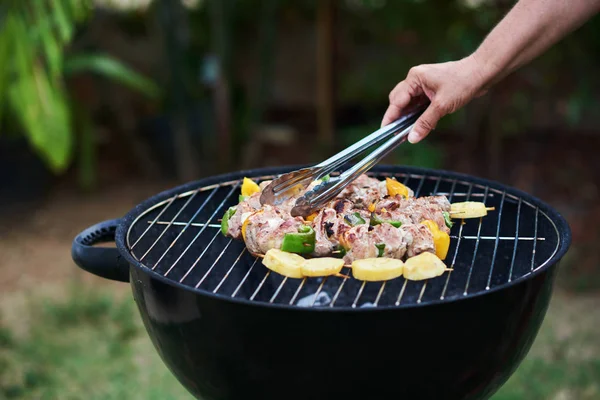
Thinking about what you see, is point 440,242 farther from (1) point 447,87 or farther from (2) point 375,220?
(1) point 447,87

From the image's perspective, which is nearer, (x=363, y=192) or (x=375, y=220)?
(x=375, y=220)

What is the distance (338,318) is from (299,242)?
0.33 metres

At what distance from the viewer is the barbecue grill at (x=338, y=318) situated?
1.46 meters

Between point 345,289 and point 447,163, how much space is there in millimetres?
4058

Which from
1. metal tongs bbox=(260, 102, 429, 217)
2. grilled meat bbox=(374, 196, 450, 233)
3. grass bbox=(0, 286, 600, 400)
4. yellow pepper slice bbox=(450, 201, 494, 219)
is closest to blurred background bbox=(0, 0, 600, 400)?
grass bbox=(0, 286, 600, 400)

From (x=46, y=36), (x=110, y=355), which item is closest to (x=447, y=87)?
(x=110, y=355)

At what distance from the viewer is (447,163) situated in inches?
215

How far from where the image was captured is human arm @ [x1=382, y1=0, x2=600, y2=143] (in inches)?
75.0

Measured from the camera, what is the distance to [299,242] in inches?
67.7

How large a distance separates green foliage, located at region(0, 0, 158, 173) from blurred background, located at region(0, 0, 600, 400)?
1 cm

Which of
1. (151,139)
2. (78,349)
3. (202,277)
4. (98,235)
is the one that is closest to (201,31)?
(151,139)

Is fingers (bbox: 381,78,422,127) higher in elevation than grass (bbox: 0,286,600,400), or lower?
higher

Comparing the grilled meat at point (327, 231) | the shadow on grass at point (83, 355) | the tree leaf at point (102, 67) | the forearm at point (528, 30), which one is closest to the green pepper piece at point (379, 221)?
the grilled meat at point (327, 231)

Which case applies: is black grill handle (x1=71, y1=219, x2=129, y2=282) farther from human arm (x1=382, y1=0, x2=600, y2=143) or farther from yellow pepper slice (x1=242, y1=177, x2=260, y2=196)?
human arm (x1=382, y1=0, x2=600, y2=143)
